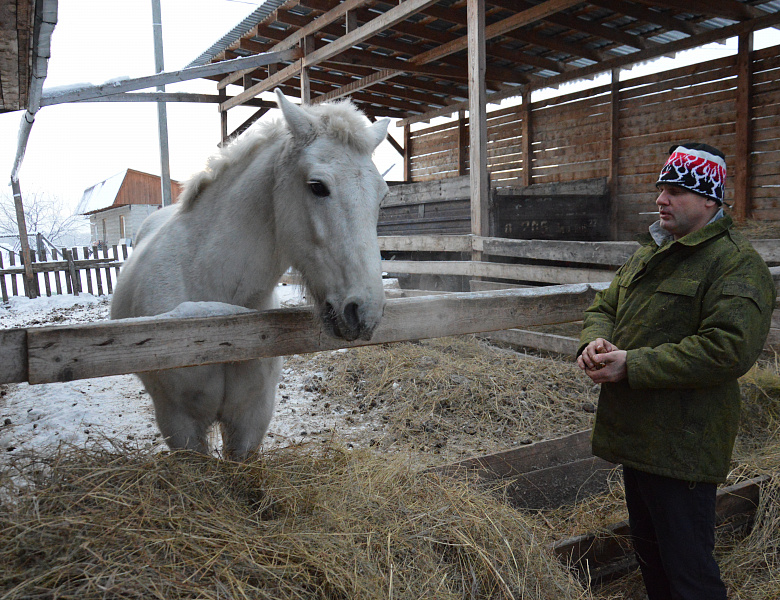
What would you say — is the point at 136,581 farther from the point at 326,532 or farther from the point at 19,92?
the point at 19,92

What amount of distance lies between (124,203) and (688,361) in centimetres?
4168

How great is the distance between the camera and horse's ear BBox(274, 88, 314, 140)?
2029 millimetres

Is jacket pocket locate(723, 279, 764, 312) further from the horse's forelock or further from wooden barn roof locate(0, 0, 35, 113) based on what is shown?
wooden barn roof locate(0, 0, 35, 113)

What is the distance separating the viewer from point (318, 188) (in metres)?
1.96

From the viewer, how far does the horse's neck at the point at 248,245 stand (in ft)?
7.34

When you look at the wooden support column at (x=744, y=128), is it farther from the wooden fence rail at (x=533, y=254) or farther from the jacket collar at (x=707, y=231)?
the jacket collar at (x=707, y=231)

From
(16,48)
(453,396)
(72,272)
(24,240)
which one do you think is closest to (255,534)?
(453,396)

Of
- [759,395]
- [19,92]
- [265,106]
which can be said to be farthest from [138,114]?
[759,395]

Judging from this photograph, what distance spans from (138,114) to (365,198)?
74425 mm

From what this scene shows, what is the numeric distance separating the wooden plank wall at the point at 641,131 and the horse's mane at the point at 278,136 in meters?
7.61

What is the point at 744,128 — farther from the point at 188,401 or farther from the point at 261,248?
the point at 188,401

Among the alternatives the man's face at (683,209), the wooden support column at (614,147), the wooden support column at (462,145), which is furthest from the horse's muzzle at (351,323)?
the wooden support column at (462,145)

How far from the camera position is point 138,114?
216 ft

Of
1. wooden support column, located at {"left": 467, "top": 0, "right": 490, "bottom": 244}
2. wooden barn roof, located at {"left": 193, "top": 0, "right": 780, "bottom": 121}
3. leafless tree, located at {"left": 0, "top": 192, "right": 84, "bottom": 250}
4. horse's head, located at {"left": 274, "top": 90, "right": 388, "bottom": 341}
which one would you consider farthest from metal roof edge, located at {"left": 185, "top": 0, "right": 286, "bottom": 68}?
leafless tree, located at {"left": 0, "top": 192, "right": 84, "bottom": 250}
